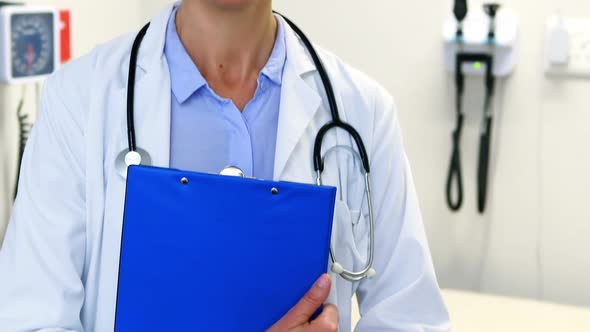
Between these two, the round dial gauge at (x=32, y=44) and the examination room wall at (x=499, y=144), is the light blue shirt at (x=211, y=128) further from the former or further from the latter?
the examination room wall at (x=499, y=144)

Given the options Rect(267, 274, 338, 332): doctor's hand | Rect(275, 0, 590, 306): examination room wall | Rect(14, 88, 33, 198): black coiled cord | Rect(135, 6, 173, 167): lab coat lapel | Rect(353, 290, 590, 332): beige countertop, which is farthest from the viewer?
Rect(275, 0, 590, 306): examination room wall

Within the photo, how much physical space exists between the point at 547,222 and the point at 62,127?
1328mm

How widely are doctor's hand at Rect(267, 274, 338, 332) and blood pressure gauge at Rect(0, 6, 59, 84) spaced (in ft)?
3.45

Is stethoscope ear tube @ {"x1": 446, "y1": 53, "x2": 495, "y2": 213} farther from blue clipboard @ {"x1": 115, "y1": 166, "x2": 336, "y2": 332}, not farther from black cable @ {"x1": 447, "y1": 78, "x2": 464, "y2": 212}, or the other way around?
blue clipboard @ {"x1": 115, "y1": 166, "x2": 336, "y2": 332}

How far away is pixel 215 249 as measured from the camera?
3.77ft

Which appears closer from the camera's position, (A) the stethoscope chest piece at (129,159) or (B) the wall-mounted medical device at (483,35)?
(A) the stethoscope chest piece at (129,159)

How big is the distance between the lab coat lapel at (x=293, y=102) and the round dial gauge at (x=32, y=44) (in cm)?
83

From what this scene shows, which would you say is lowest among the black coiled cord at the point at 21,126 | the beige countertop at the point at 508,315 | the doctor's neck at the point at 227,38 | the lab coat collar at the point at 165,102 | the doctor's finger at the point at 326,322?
the beige countertop at the point at 508,315

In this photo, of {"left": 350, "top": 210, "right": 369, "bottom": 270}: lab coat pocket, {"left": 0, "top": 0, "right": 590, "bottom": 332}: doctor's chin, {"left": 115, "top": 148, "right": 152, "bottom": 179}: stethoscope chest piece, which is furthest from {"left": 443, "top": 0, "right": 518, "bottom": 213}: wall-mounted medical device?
{"left": 115, "top": 148, "right": 152, "bottom": 179}: stethoscope chest piece

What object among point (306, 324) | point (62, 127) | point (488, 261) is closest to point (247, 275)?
point (306, 324)

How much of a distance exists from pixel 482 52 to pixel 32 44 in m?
1.02

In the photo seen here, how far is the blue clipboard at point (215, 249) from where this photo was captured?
114 cm

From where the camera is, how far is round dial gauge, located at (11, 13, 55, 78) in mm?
1965

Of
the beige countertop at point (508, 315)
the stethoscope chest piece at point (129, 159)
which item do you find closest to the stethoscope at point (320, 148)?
the stethoscope chest piece at point (129, 159)
